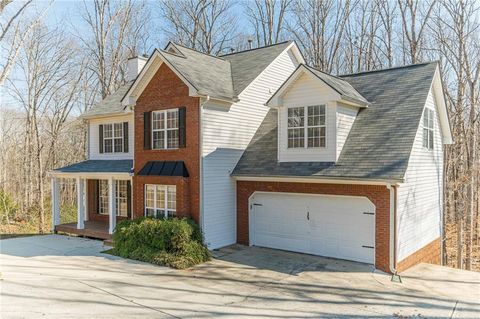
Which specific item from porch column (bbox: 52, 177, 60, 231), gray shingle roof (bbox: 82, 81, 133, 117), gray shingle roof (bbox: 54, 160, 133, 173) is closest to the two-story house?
gray shingle roof (bbox: 54, 160, 133, 173)

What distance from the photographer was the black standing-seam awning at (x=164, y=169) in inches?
517

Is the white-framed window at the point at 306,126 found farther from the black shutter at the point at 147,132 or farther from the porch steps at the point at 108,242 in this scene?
the porch steps at the point at 108,242

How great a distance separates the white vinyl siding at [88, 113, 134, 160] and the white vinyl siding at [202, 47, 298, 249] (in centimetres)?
545

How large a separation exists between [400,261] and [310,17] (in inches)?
947

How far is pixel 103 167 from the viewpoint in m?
16.5

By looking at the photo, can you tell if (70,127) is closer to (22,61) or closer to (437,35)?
(22,61)

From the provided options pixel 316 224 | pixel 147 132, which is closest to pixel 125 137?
pixel 147 132

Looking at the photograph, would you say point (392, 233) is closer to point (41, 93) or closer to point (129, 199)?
point (129, 199)

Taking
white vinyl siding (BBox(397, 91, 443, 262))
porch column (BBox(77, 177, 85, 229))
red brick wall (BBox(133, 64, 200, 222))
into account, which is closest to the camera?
white vinyl siding (BBox(397, 91, 443, 262))

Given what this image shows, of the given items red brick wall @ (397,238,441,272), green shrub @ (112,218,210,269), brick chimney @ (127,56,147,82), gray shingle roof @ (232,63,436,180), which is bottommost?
red brick wall @ (397,238,441,272)

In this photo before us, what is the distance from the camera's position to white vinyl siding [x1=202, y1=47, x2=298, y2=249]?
13.0m

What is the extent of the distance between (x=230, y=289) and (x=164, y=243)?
366 centimetres

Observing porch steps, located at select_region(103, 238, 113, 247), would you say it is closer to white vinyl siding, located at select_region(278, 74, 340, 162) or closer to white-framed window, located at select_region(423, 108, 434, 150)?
white vinyl siding, located at select_region(278, 74, 340, 162)

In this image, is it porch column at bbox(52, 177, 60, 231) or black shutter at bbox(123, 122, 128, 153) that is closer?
black shutter at bbox(123, 122, 128, 153)
